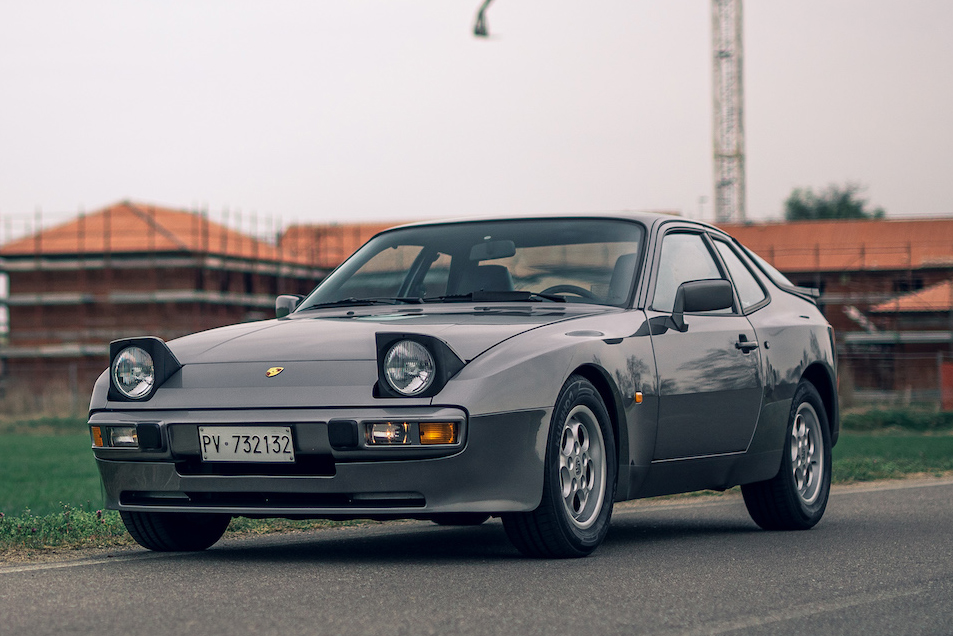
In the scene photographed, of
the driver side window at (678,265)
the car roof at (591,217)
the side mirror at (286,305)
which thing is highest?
the car roof at (591,217)

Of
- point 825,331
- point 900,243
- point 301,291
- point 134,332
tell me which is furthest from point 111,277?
point 825,331

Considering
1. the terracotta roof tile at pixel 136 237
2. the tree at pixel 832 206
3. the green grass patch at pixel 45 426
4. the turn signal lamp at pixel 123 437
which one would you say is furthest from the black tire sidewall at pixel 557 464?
the tree at pixel 832 206

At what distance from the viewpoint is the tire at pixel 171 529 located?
6.00 metres

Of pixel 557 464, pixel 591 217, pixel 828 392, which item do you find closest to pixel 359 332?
pixel 557 464

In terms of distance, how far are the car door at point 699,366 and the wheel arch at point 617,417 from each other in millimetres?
342

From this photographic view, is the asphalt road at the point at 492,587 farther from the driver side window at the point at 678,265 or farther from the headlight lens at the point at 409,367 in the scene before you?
the driver side window at the point at 678,265

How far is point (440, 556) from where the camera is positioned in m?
5.91

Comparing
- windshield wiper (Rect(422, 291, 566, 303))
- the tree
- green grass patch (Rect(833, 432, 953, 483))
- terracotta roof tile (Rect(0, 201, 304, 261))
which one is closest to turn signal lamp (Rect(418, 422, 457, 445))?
windshield wiper (Rect(422, 291, 566, 303))

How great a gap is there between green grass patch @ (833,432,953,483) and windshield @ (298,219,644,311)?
17.3 feet

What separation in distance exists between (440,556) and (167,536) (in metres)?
1.21

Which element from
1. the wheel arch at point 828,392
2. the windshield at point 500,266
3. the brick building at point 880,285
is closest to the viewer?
the windshield at point 500,266

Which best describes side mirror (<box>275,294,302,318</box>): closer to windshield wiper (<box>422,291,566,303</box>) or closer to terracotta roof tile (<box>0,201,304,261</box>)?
windshield wiper (<box>422,291,566,303</box>)

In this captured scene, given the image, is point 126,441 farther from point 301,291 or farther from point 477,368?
point 301,291

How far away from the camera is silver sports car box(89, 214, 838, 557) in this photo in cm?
528
